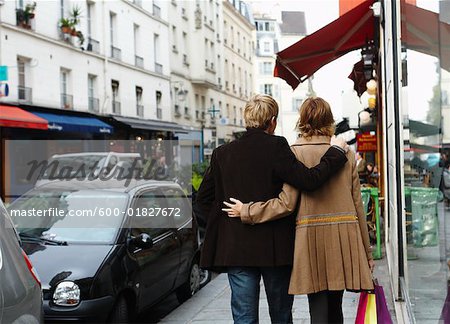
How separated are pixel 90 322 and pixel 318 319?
2.66m

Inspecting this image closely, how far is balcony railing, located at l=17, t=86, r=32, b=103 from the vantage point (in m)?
21.8

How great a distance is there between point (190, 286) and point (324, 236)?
4.67 m

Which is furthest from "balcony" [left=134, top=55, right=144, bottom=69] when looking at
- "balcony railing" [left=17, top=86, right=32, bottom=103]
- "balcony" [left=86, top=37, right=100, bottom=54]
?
"balcony railing" [left=17, top=86, right=32, bottom=103]

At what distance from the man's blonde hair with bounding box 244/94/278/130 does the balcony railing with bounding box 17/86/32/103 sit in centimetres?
1927

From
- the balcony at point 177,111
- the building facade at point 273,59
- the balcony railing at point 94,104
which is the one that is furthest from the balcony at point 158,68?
the building facade at point 273,59

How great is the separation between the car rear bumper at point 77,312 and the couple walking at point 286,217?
2.27 metres

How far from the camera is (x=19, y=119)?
19266mm

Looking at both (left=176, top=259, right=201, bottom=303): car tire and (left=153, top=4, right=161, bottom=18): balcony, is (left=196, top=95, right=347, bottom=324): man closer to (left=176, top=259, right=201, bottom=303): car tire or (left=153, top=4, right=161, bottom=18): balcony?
(left=176, top=259, right=201, bottom=303): car tire

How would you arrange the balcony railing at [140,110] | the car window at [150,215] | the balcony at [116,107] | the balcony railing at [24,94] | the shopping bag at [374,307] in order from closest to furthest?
the shopping bag at [374,307], the car window at [150,215], the balcony railing at [24,94], the balcony at [116,107], the balcony railing at [140,110]

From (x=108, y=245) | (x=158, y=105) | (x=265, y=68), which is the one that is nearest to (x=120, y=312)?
(x=108, y=245)

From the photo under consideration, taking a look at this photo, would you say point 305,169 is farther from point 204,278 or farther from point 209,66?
point 209,66

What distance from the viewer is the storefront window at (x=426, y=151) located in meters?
3.27

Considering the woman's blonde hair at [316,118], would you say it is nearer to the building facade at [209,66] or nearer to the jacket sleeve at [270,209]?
the jacket sleeve at [270,209]

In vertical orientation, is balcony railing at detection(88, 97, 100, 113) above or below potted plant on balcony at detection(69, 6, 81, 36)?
below
